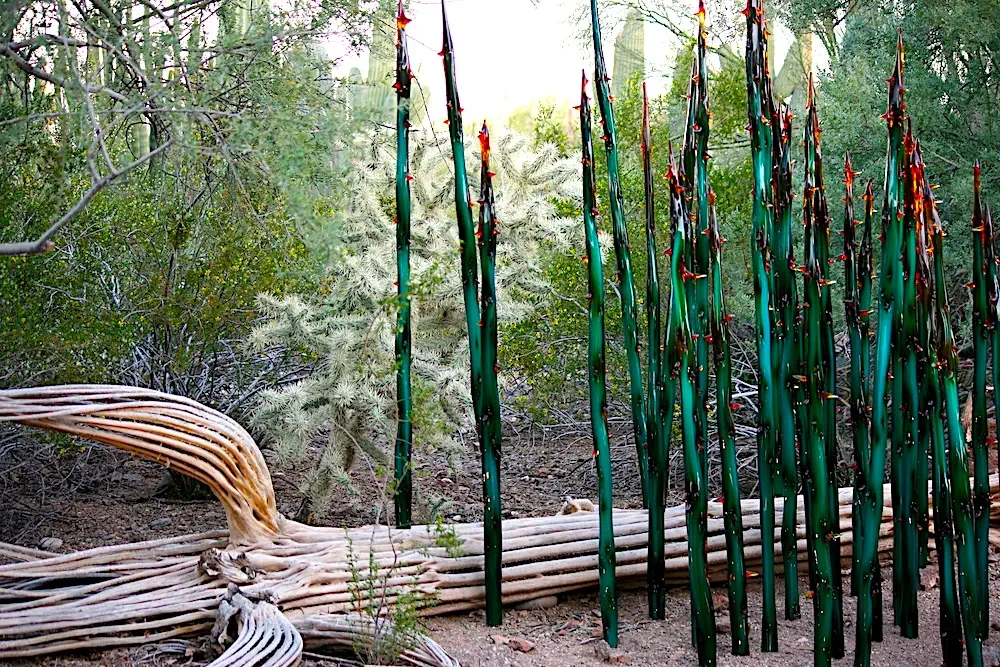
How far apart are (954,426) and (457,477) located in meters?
2.81

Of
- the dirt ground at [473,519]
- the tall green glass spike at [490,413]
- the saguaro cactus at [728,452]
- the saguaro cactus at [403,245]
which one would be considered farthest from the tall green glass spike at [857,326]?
the saguaro cactus at [403,245]

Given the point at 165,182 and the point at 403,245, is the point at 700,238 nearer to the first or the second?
the point at 403,245

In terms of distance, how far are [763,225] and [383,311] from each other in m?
1.36

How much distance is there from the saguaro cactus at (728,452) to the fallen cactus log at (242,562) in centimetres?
13

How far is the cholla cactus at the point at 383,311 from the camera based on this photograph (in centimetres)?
386

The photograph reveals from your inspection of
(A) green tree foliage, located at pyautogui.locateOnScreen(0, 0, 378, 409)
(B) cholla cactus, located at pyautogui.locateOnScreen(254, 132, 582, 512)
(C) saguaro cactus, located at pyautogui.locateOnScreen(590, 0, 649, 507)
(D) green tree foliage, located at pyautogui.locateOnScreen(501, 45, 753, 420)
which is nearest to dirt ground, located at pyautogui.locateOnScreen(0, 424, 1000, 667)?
(B) cholla cactus, located at pyautogui.locateOnScreen(254, 132, 582, 512)

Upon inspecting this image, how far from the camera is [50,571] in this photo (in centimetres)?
307

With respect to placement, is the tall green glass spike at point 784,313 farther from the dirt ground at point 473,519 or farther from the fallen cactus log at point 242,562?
the dirt ground at point 473,519

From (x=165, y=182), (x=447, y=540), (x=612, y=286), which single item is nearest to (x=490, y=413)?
(x=447, y=540)

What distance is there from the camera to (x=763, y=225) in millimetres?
2701

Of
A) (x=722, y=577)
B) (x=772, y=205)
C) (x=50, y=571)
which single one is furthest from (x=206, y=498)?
(x=772, y=205)

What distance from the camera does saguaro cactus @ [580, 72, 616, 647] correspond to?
2895mm

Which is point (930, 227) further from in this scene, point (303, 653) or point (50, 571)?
point (50, 571)

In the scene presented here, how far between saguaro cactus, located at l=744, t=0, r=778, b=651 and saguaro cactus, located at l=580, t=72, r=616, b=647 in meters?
0.35
